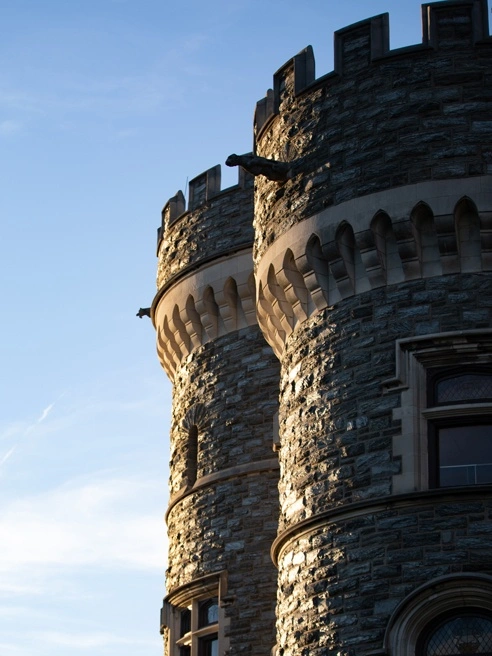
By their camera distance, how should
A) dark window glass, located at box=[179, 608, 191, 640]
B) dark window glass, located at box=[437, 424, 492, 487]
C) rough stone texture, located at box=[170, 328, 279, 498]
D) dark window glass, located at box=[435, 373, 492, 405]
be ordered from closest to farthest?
dark window glass, located at box=[437, 424, 492, 487], dark window glass, located at box=[435, 373, 492, 405], rough stone texture, located at box=[170, 328, 279, 498], dark window glass, located at box=[179, 608, 191, 640]

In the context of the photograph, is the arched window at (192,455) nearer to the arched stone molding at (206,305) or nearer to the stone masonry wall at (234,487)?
the stone masonry wall at (234,487)

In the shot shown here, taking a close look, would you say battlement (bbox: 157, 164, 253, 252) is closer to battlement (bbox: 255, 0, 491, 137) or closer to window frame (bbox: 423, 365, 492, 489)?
battlement (bbox: 255, 0, 491, 137)

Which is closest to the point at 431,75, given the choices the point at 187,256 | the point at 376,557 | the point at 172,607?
the point at 376,557

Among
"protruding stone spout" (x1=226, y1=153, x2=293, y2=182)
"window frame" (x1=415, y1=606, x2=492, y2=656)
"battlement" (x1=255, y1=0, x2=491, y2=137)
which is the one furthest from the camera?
"protruding stone spout" (x1=226, y1=153, x2=293, y2=182)

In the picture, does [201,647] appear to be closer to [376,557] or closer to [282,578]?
[282,578]

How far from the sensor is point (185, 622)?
739 inches

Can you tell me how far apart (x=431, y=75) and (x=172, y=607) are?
25.2 feet

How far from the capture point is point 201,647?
18.0 metres

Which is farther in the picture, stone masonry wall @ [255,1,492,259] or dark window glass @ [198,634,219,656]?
dark window glass @ [198,634,219,656]

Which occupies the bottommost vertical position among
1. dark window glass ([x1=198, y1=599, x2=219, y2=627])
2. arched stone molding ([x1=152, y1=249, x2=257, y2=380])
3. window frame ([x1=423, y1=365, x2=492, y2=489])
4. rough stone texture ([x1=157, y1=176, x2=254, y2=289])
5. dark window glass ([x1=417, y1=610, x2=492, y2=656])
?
dark window glass ([x1=417, y1=610, x2=492, y2=656])

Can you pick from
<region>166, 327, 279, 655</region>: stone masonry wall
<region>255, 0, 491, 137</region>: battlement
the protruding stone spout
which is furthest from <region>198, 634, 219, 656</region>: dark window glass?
<region>255, 0, 491, 137</region>: battlement

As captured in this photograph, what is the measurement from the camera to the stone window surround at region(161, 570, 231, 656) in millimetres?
17734

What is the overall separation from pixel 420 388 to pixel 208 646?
225 inches

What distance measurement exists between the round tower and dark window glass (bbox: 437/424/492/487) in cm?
1
